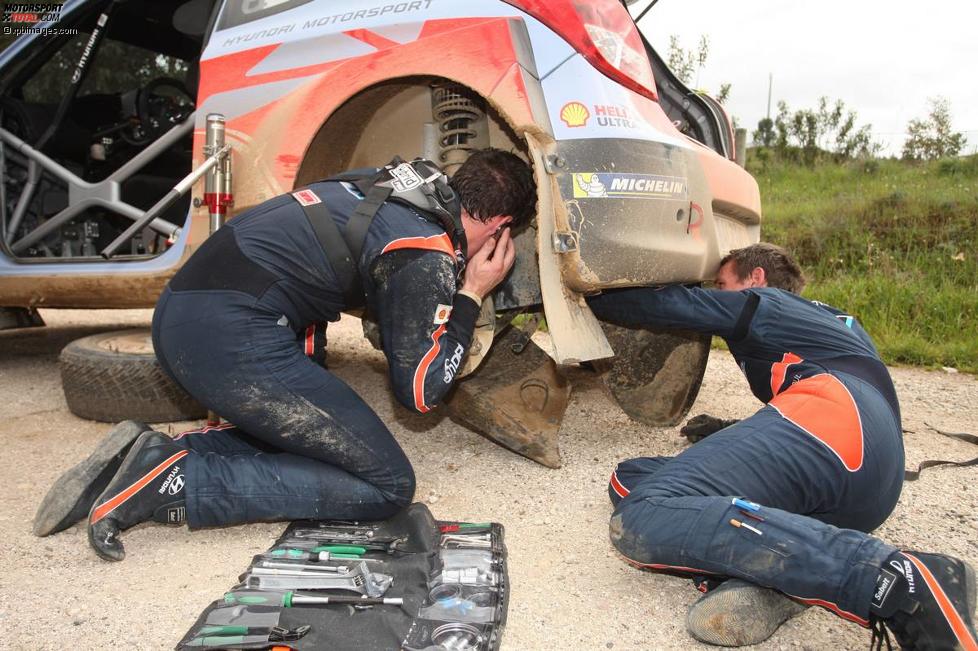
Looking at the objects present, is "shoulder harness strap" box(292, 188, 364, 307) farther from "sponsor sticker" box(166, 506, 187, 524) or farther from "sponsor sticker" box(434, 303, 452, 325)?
"sponsor sticker" box(166, 506, 187, 524)

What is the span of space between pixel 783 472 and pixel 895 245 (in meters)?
6.27

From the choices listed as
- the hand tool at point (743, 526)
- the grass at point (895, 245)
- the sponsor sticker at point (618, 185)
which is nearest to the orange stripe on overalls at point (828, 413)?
the hand tool at point (743, 526)

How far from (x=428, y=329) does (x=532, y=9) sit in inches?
44.1

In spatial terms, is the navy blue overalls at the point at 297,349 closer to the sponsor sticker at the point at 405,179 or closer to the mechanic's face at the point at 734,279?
the sponsor sticker at the point at 405,179

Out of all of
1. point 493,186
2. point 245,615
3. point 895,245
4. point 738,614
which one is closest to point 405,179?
point 493,186

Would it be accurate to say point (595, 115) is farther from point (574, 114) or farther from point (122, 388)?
point (122, 388)

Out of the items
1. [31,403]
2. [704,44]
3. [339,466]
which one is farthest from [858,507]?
[704,44]

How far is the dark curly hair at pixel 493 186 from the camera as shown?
2580 mm

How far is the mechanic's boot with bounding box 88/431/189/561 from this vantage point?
233 cm

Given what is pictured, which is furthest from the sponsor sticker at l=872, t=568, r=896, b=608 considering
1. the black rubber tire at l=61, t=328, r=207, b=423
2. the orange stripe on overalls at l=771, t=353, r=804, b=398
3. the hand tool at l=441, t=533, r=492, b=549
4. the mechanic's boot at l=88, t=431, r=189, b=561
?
the black rubber tire at l=61, t=328, r=207, b=423

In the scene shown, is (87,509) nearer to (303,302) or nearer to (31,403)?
(303,302)

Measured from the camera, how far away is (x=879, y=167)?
406 inches

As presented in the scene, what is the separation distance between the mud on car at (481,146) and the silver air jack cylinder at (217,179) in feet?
0.14

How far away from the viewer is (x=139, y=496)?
2.41m
